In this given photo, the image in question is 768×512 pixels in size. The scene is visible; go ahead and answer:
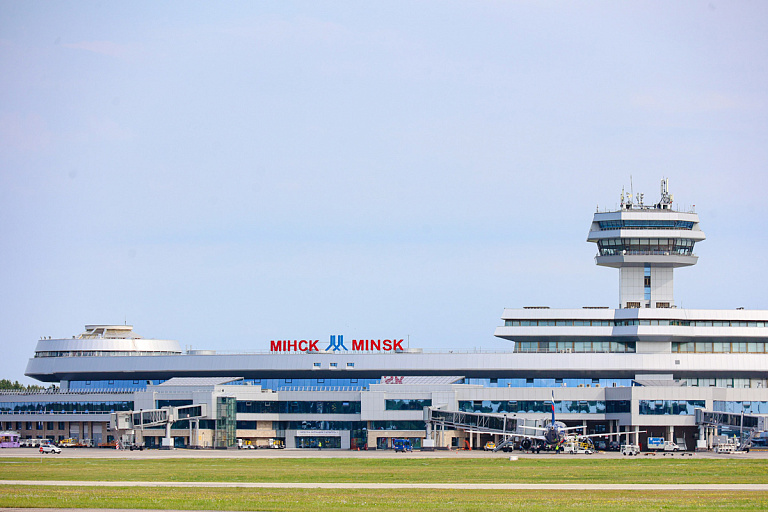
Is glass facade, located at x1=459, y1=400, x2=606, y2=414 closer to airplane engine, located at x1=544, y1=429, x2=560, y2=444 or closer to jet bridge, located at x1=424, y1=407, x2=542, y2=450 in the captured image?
jet bridge, located at x1=424, y1=407, x2=542, y2=450

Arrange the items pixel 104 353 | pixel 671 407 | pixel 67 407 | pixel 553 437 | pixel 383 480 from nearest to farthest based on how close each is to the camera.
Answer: pixel 383 480 → pixel 553 437 → pixel 671 407 → pixel 67 407 → pixel 104 353

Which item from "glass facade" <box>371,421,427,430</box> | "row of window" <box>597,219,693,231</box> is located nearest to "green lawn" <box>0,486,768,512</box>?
"glass facade" <box>371,421,427,430</box>

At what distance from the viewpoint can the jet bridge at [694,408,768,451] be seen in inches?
5251

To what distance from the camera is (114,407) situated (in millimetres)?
175625

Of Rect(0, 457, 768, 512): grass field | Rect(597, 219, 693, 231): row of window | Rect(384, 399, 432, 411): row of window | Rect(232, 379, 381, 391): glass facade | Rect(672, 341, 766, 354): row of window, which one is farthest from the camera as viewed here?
Rect(232, 379, 381, 391): glass facade

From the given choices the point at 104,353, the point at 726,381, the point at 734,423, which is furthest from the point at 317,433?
the point at 726,381

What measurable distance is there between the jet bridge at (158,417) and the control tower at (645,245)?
2573 inches

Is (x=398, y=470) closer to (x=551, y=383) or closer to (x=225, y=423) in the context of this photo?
(x=225, y=423)

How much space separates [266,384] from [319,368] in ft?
31.1

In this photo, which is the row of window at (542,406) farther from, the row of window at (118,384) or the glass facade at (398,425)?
the row of window at (118,384)

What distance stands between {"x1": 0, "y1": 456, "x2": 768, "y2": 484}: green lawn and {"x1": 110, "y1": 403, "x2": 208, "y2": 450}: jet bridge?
3543cm

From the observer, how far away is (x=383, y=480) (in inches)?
3314

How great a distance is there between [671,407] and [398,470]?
220ft

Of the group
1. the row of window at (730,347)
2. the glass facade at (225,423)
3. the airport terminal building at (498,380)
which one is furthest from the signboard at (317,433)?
the row of window at (730,347)
